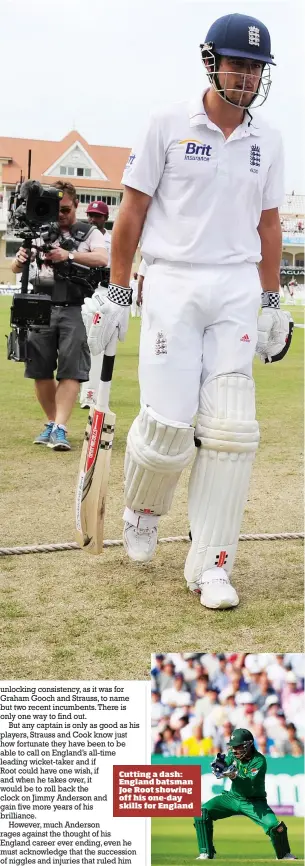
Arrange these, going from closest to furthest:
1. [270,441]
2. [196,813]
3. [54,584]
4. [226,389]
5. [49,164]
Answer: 1. [196,813]
2. [226,389]
3. [54,584]
4. [270,441]
5. [49,164]

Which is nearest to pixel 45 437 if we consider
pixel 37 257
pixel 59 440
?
pixel 59 440

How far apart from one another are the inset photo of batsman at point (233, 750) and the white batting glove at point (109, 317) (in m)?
1.68

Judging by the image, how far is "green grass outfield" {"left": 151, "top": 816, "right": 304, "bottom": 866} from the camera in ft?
9.63

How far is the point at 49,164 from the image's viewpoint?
74.9m

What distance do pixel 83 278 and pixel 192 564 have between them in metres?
3.82

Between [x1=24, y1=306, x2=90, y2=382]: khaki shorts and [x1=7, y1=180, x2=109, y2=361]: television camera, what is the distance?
17cm

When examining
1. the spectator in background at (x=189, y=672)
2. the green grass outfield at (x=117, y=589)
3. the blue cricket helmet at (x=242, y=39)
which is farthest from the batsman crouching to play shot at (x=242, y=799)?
the blue cricket helmet at (x=242, y=39)

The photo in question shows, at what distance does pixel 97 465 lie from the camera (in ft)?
16.0

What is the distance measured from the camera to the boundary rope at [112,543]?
5.27m

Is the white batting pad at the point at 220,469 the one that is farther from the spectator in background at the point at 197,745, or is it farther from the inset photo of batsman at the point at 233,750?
the spectator in background at the point at 197,745

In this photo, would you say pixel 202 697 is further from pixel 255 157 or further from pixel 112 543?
pixel 255 157

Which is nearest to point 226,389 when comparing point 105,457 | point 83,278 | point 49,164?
point 105,457

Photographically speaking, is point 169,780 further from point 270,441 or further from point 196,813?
point 270,441

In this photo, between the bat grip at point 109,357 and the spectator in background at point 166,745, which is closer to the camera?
the spectator in background at point 166,745
